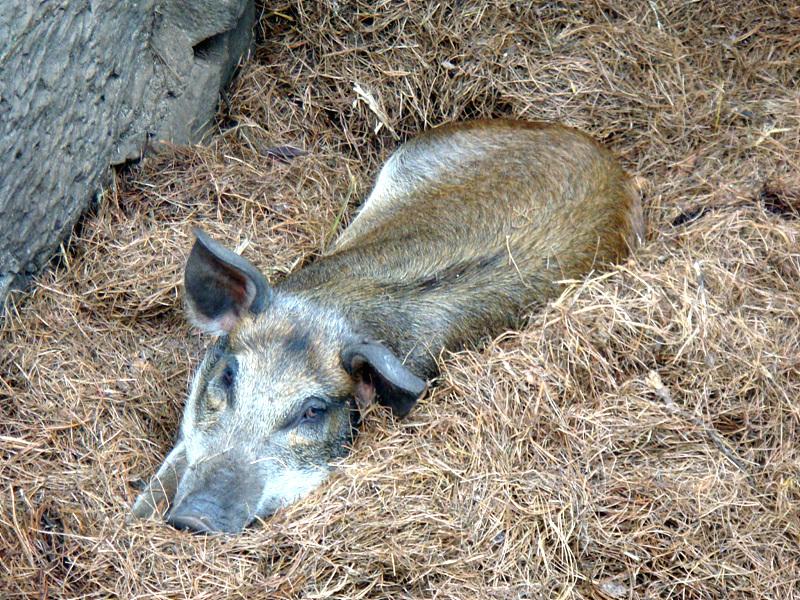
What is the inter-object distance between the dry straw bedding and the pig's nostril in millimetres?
69

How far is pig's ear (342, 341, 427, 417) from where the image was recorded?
481cm

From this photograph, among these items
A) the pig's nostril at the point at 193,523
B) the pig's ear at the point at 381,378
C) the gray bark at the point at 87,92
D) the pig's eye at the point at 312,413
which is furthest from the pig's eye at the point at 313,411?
the gray bark at the point at 87,92

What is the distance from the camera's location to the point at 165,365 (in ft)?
18.8

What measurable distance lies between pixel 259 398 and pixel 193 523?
63 cm

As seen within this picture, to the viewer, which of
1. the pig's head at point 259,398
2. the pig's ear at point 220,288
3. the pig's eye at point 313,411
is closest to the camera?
the pig's head at point 259,398

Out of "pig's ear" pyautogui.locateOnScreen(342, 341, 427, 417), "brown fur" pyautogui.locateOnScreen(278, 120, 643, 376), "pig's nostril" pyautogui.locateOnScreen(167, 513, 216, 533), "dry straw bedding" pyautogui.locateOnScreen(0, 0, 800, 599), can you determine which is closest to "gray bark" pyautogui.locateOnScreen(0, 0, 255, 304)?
"dry straw bedding" pyautogui.locateOnScreen(0, 0, 800, 599)

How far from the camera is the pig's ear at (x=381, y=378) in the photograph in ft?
15.8

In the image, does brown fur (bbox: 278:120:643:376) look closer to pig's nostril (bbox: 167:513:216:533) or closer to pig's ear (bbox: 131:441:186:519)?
pig's ear (bbox: 131:441:186:519)

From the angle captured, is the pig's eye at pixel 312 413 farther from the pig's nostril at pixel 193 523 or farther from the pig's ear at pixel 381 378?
the pig's nostril at pixel 193 523

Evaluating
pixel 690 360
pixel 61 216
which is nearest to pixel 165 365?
pixel 61 216

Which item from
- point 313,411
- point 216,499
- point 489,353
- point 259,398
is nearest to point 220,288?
point 259,398

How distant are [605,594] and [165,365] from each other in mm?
2498

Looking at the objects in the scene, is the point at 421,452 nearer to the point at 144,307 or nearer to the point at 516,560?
the point at 516,560

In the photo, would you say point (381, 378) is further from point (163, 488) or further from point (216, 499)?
point (163, 488)
